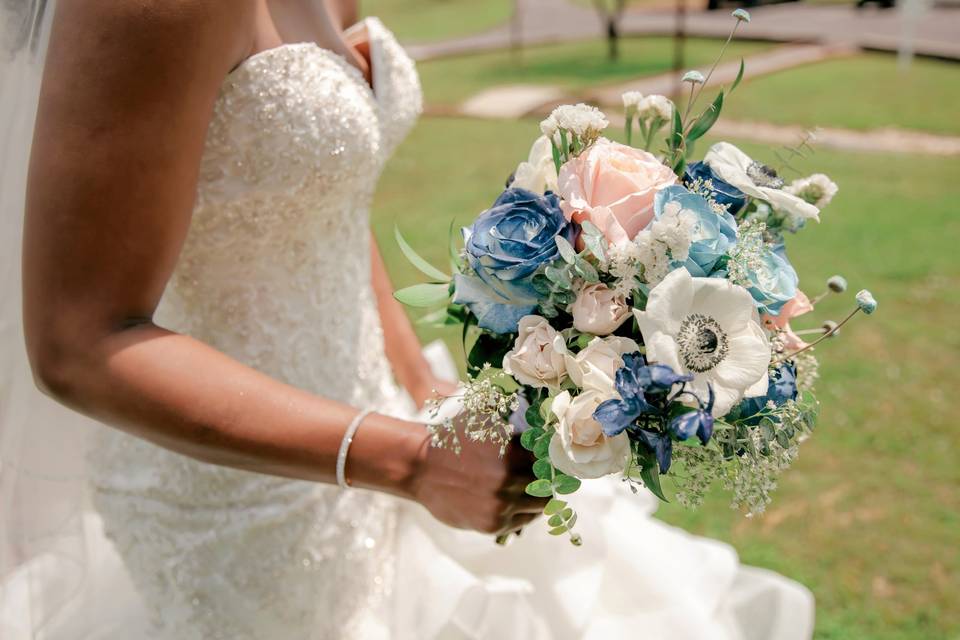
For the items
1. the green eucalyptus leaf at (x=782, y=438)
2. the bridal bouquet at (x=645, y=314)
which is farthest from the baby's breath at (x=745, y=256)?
the green eucalyptus leaf at (x=782, y=438)

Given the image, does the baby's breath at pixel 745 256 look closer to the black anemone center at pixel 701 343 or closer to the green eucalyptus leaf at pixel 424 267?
the black anemone center at pixel 701 343

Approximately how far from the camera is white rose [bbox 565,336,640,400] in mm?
1190

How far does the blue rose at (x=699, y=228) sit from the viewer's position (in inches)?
48.3

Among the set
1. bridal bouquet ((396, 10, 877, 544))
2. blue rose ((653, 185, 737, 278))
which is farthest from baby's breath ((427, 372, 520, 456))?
blue rose ((653, 185, 737, 278))

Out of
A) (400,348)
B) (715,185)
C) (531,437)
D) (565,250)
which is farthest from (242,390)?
(400,348)

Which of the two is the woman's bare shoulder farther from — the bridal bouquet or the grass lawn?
the grass lawn

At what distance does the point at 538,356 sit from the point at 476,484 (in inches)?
12.4

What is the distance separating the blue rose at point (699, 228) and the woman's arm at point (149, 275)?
1.49ft

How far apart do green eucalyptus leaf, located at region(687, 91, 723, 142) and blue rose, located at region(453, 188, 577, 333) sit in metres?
0.28

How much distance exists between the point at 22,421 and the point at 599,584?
1.32 meters

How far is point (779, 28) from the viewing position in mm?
20906

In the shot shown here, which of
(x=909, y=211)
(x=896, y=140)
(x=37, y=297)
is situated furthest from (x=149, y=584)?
(x=896, y=140)

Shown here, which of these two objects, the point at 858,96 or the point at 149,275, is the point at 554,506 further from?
the point at 858,96

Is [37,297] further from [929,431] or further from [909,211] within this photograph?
[909,211]
